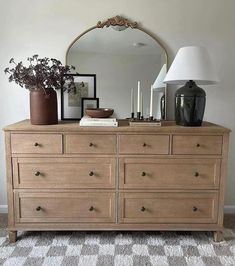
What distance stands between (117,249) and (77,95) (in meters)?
1.33

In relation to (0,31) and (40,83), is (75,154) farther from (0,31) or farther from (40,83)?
(0,31)

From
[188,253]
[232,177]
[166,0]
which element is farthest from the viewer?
[232,177]

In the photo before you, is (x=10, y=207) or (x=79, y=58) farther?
(x=79, y=58)

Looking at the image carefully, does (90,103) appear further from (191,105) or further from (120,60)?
(191,105)

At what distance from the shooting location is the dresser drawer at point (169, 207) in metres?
1.95

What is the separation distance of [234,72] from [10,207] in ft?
7.29

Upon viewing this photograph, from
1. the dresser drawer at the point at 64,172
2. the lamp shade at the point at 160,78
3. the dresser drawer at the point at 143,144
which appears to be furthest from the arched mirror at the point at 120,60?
the dresser drawer at the point at 64,172

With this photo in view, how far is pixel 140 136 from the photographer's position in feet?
6.15

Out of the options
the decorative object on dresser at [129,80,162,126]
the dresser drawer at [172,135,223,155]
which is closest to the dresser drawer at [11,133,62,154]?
the decorative object on dresser at [129,80,162,126]

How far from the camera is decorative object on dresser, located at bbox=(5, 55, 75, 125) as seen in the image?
6.22ft

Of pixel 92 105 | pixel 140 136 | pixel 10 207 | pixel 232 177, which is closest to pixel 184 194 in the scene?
pixel 140 136

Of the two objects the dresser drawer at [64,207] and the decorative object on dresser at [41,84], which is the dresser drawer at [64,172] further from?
the decorative object on dresser at [41,84]

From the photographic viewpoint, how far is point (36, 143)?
1.87m

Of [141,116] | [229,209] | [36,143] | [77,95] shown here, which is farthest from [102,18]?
[229,209]
